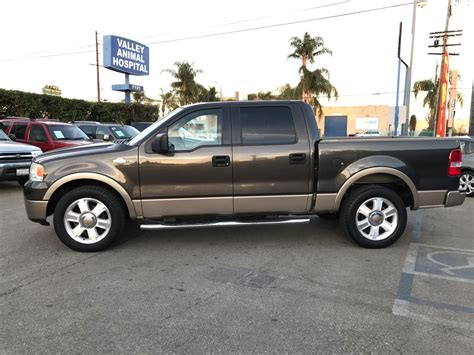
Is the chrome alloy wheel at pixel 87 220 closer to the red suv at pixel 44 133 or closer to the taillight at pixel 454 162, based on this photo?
A: the taillight at pixel 454 162

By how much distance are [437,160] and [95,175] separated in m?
4.34

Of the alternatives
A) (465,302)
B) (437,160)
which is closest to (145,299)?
(465,302)

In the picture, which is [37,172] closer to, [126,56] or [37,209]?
[37,209]

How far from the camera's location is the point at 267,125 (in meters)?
5.22

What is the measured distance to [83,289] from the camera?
13.1 feet

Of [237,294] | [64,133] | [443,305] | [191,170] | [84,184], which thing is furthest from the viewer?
[64,133]

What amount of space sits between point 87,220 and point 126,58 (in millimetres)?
25865

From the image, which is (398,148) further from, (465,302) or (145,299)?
(145,299)

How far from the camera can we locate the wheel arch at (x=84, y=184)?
4.94 m

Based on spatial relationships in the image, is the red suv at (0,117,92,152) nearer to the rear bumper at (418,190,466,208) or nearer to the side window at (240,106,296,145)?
the side window at (240,106,296,145)

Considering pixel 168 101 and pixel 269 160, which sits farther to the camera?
pixel 168 101

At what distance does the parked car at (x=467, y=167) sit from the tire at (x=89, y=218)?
813 cm

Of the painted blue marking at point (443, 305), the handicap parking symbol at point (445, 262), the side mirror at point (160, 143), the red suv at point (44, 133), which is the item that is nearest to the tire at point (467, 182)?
the handicap parking symbol at point (445, 262)

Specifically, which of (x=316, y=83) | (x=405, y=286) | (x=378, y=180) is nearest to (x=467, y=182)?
(x=378, y=180)
